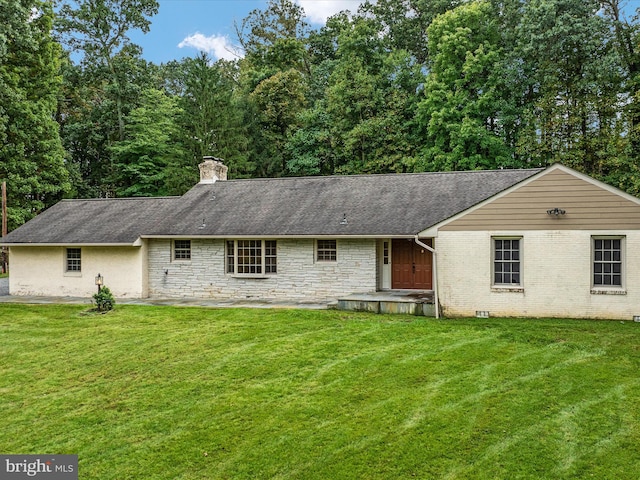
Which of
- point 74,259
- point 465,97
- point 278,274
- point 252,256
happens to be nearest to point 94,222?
point 74,259

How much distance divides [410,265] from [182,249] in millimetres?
8228

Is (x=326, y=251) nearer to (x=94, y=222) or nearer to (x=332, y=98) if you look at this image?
(x=94, y=222)

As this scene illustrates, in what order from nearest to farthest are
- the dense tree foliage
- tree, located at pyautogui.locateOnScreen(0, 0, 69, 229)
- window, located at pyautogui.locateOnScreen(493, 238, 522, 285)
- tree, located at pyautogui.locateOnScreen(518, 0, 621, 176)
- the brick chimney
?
1. window, located at pyautogui.locateOnScreen(493, 238, 522, 285)
2. the brick chimney
3. tree, located at pyautogui.locateOnScreen(518, 0, 621, 176)
4. the dense tree foliage
5. tree, located at pyautogui.locateOnScreen(0, 0, 69, 229)

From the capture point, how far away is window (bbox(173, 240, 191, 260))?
1627cm

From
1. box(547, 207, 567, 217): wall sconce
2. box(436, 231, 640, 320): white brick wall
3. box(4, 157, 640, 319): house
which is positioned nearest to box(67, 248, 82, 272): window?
box(4, 157, 640, 319): house

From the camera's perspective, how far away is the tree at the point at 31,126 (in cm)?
2630

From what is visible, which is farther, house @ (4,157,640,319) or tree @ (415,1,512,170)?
tree @ (415,1,512,170)

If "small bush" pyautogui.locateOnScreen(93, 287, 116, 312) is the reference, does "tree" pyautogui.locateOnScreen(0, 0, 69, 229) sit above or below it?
above

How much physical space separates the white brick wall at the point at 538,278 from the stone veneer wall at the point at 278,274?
3202 mm

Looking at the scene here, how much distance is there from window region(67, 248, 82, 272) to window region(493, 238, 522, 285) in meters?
14.6

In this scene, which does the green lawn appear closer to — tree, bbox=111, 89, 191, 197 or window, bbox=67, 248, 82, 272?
window, bbox=67, 248, 82, 272

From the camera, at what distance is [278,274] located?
15461 millimetres

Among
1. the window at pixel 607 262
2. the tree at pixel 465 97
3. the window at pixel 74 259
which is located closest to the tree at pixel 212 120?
the tree at pixel 465 97

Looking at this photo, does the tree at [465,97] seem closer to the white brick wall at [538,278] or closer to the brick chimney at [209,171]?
the brick chimney at [209,171]
